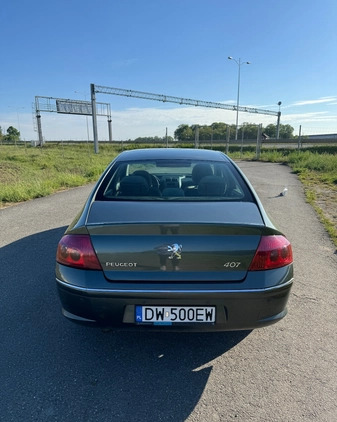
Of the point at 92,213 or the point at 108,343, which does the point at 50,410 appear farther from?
the point at 92,213

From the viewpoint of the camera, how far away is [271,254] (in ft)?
6.24

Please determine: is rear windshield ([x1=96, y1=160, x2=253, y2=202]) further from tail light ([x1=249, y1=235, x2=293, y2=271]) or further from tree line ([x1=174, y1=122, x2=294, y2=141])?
tree line ([x1=174, y1=122, x2=294, y2=141])

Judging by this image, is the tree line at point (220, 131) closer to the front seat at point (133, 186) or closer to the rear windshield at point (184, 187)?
the rear windshield at point (184, 187)

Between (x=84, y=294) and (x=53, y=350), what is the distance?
2.49 feet

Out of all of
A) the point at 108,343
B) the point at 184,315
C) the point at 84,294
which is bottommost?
the point at 108,343

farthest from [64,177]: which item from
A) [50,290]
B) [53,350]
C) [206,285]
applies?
[206,285]

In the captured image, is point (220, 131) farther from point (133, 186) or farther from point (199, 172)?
point (133, 186)

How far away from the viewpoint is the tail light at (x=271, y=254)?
187 cm

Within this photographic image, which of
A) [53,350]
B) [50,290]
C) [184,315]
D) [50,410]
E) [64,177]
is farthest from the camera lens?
[64,177]

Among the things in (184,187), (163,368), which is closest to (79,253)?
(163,368)

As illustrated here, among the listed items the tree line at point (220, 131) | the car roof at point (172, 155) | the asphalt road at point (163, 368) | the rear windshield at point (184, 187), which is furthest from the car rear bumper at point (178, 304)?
the tree line at point (220, 131)

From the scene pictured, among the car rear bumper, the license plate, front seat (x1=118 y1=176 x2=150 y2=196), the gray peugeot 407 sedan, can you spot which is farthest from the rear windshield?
Answer: the license plate

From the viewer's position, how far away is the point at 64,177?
10719 millimetres

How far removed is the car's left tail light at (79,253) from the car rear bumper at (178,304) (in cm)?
15
